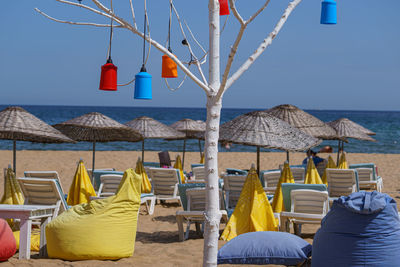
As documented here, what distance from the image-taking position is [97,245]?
17.3 ft

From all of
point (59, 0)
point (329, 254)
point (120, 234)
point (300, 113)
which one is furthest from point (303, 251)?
point (300, 113)

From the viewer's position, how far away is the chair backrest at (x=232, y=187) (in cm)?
770

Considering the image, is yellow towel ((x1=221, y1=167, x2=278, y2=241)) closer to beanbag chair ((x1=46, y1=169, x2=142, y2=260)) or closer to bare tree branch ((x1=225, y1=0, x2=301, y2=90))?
beanbag chair ((x1=46, y1=169, x2=142, y2=260))

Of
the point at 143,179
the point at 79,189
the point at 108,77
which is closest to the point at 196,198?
the point at 79,189

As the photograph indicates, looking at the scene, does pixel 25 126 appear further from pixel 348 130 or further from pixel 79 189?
pixel 348 130

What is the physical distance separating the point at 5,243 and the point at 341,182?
592 centimetres

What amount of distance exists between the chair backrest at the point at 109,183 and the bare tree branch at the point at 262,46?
19.0ft

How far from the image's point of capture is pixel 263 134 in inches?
287

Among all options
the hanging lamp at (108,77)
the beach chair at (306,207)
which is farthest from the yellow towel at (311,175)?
the hanging lamp at (108,77)

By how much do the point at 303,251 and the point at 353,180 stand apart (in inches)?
196

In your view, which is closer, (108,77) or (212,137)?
(212,137)

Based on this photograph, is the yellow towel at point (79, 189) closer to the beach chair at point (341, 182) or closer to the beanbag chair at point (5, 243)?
the beanbag chair at point (5, 243)

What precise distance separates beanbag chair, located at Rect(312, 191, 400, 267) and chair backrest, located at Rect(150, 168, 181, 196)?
5477mm

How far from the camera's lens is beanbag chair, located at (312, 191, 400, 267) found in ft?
13.2
